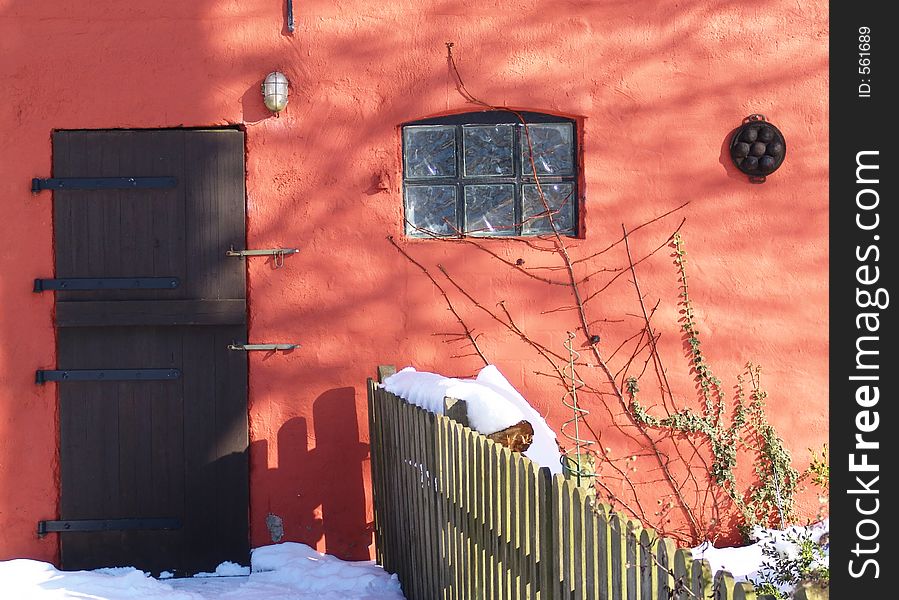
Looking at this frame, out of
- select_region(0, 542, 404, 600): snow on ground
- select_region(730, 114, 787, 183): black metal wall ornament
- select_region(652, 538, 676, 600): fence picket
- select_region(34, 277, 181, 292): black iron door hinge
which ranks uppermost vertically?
select_region(730, 114, 787, 183): black metal wall ornament

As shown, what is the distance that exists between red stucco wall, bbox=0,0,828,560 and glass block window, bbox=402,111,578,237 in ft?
0.38

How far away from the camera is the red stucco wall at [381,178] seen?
18.7ft

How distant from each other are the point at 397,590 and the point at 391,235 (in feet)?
6.37

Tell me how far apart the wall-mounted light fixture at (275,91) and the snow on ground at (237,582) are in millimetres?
2463

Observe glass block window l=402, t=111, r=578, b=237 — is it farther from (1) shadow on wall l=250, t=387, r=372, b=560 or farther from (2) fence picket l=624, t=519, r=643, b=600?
(2) fence picket l=624, t=519, r=643, b=600

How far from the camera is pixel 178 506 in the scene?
5723 mm

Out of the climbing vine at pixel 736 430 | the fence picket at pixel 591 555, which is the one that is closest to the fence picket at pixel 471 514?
the fence picket at pixel 591 555

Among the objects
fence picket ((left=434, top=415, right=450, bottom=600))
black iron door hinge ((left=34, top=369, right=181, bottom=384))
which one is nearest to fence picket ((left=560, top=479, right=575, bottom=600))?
fence picket ((left=434, top=415, right=450, bottom=600))

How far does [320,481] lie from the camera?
19.0 ft

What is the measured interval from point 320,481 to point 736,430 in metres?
2.39

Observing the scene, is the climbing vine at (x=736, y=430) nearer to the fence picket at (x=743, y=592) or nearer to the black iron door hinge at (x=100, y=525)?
the black iron door hinge at (x=100, y=525)

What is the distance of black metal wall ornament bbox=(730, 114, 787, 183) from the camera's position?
5.79m

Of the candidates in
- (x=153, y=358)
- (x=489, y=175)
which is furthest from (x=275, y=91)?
(x=153, y=358)

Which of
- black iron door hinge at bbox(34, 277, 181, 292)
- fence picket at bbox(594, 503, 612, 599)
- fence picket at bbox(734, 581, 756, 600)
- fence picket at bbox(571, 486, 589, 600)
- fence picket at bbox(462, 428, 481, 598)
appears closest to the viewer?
fence picket at bbox(734, 581, 756, 600)
